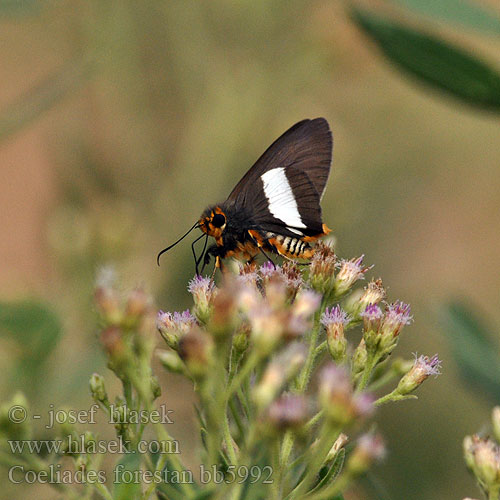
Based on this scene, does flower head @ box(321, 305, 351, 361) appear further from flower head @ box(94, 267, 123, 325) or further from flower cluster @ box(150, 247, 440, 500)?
flower head @ box(94, 267, 123, 325)

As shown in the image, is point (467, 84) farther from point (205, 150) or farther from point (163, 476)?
point (205, 150)

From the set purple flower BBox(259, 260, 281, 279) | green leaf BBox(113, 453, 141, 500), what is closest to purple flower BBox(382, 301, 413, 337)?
purple flower BBox(259, 260, 281, 279)

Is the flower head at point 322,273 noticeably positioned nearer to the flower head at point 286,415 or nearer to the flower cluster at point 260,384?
the flower cluster at point 260,384

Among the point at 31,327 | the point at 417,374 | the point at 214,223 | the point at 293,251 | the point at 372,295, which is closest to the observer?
the point at 417,374

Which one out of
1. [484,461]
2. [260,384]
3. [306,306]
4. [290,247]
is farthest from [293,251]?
[260,384]

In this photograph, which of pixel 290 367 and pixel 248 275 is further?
pixel 248 275

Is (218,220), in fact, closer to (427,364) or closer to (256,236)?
(256,236)
